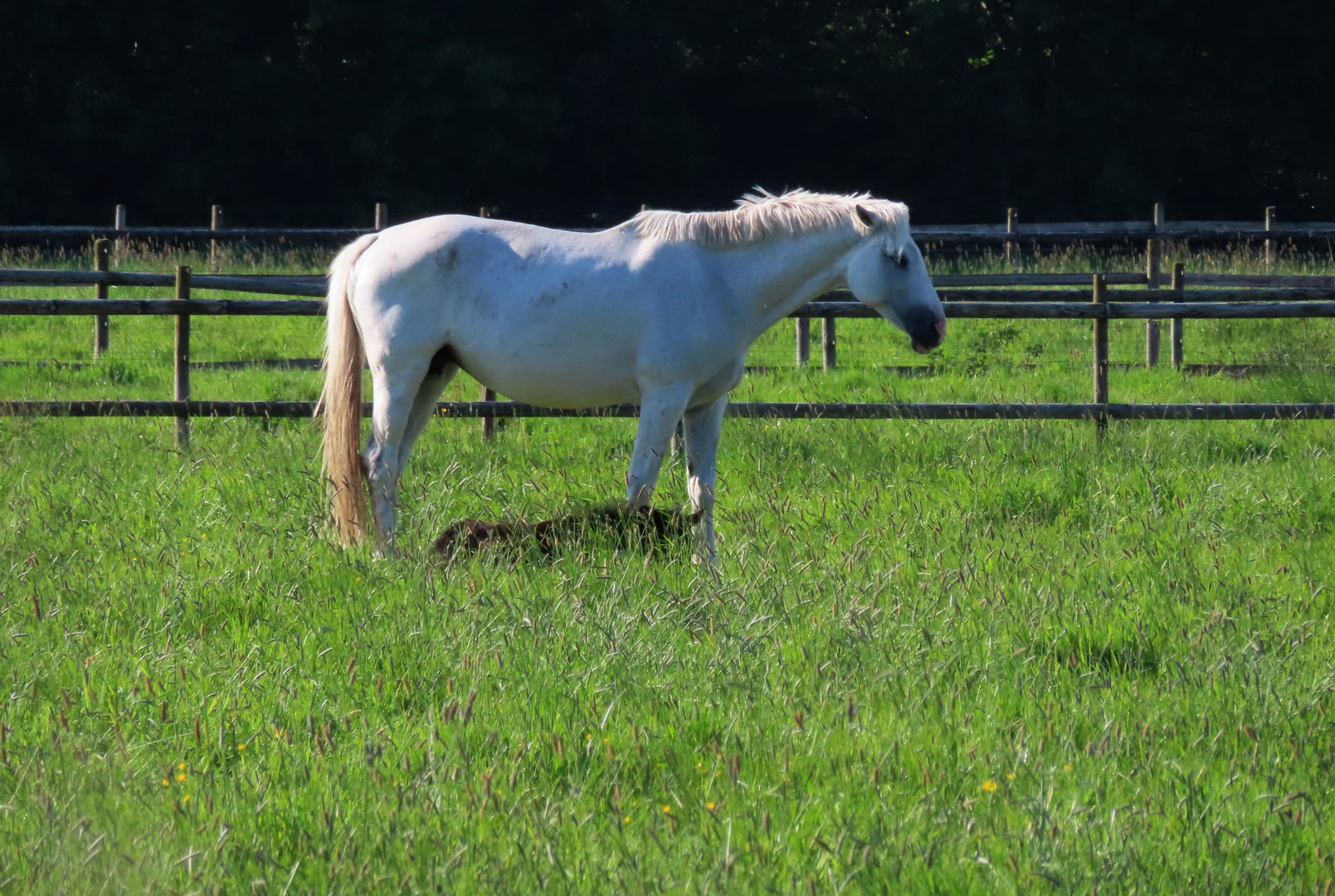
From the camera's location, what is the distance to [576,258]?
5383mm

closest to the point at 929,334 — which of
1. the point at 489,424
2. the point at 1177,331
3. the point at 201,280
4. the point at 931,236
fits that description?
the point at 489,424

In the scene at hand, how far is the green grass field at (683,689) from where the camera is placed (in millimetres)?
2576

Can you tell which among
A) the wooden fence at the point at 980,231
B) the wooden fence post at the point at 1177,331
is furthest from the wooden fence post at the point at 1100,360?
the wooden fence at the point at 980,231

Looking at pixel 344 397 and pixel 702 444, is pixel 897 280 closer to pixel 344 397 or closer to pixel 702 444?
pixel 702 444

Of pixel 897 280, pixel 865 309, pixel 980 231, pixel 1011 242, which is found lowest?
pixel 897 280

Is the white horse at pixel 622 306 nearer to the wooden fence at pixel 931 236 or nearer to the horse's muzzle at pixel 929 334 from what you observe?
the horse's muzzle at pixel 929 334

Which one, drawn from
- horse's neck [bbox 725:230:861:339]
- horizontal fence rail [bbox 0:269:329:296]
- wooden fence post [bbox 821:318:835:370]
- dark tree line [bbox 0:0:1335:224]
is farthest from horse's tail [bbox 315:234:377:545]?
dark tree line [bbox 0:0:1335:224]

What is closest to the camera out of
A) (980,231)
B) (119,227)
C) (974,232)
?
(119,227)

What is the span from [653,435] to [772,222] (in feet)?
3.37

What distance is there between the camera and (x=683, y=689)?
3496mm

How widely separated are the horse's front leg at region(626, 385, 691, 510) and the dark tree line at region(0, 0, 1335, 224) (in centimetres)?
2453

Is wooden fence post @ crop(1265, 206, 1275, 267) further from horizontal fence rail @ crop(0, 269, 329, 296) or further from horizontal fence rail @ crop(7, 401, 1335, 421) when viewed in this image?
horizontal fence rail @ crop(0, 269, 329, 296)

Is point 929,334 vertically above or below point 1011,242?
below

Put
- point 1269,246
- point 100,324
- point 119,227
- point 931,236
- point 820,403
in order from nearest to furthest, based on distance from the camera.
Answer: point 820,403
point 100,324
point 931,236
point 119,227
point 1269,246
